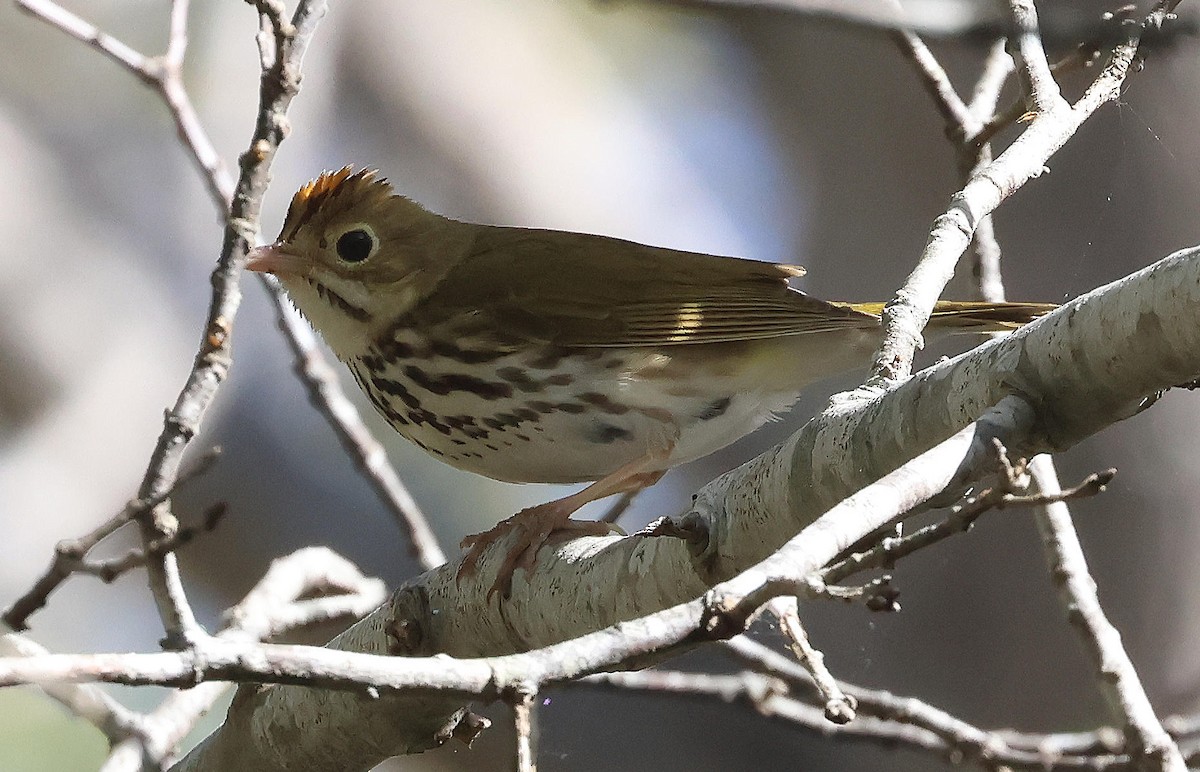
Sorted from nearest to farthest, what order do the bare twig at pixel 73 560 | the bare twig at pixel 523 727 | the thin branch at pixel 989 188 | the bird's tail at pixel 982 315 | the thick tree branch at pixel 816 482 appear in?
1. the bare twig at pixel 523 727
2. the thick tree branch at pixel 816 482
3. the bare twig at pixel 73 560
4. the thin branch at pixel 989 188
5. the bird's tail at pixel 982 315

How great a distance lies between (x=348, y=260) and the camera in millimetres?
3094

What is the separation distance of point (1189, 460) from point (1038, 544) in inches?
23.5

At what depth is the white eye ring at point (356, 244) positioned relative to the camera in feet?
Result: 10.1

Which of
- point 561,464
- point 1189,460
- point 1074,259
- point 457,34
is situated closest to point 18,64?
point 457,34

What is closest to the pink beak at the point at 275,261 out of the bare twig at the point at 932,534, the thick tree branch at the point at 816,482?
the thick tree branch at the point at 816,482

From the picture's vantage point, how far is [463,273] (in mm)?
3117

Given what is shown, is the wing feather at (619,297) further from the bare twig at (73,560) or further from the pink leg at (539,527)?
the bare twig at (73,560)

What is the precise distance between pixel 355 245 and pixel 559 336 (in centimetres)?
63

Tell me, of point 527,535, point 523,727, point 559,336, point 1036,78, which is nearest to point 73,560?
point 527,535

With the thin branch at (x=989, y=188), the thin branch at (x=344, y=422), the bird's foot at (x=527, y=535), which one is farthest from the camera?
the thin branch at (x=344, y=422)

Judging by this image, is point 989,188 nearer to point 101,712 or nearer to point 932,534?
point 932,534

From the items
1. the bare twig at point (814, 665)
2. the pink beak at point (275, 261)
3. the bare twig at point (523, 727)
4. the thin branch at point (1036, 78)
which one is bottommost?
the bare twig at point (523, 727)

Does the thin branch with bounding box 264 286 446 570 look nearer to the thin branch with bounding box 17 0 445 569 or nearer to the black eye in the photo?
the thin branch with bounding box 17 0 445 569

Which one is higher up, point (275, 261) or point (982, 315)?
point (275, 261)
